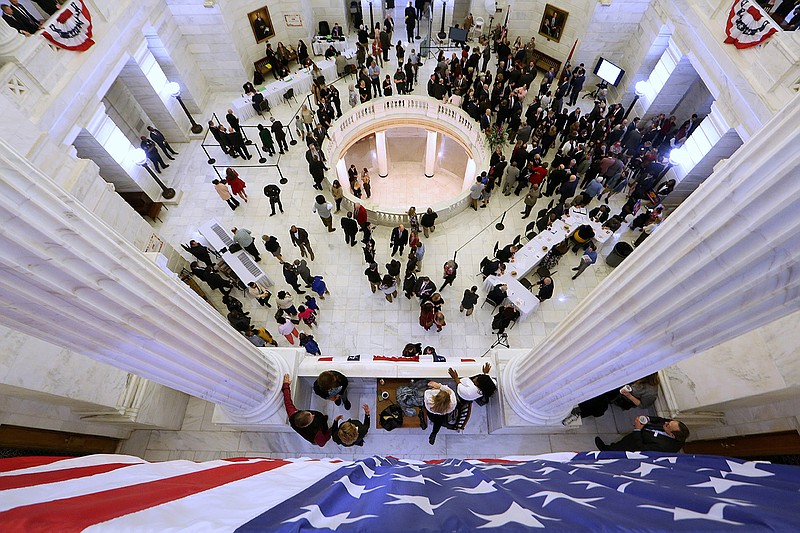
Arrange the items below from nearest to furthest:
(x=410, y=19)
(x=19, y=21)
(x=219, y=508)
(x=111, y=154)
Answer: (x=219, y=508), (x=19, y=21), (x=111, y=154), (x=410, y=19)

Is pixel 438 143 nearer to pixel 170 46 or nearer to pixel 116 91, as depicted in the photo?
pixel 170 46

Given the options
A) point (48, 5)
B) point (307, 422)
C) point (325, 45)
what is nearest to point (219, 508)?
point (307, 422)

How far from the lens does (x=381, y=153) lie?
17078 millimetres

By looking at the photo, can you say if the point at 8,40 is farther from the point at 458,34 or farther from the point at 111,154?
the point at 458,34

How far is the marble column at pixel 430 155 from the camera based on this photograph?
16.0m

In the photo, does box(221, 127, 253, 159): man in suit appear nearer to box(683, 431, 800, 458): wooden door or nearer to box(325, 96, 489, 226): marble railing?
box(325, 96, 489, 226): marble railing

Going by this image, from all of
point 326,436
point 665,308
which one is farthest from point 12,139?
point 665,308

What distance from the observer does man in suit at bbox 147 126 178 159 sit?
12.8 meters

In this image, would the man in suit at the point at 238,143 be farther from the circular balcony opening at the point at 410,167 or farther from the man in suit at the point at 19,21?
the circular balcony opening at the point at 410,167

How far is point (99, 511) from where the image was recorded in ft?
7.72

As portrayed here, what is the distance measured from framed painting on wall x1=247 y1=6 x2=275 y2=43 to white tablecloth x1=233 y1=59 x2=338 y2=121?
7.11 feet

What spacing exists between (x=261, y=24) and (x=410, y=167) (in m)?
8.78

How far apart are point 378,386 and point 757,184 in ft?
19.6

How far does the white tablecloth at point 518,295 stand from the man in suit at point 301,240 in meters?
5.07
